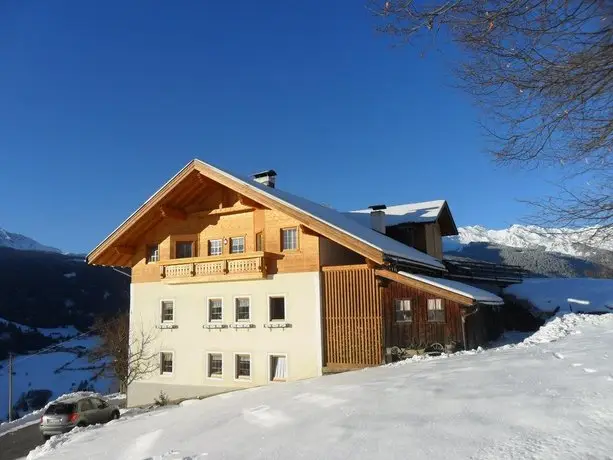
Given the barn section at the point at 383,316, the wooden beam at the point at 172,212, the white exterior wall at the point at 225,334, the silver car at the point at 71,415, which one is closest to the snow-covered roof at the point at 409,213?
the barn section at the point at 383,316

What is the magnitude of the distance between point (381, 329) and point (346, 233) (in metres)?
3.92

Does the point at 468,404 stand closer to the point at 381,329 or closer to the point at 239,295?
the point at 381,329

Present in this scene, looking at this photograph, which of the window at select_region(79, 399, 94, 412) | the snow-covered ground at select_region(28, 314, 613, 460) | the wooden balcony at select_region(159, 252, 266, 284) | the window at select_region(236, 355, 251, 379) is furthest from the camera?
the window at select_region(236, 355, 251, 379)

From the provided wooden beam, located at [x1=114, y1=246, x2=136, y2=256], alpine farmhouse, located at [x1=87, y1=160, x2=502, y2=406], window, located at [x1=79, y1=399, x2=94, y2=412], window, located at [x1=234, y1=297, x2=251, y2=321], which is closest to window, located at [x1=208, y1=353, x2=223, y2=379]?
alpine farmhouse, located at [x1=87, y1=160, x2=502, y2=406]

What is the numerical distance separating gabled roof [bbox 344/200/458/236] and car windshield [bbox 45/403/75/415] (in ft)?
56.9

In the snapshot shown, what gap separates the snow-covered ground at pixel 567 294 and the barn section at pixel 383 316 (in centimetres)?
1267

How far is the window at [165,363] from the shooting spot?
23031 millimetres

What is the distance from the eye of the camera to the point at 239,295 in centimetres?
2127

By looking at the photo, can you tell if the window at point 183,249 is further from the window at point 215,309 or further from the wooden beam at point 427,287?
the wooden beam at point 427,287

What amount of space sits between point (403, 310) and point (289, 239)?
5657mm

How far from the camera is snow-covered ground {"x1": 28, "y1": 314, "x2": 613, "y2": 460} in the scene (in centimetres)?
525

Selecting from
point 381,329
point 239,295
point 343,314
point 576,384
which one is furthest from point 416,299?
point 576,384

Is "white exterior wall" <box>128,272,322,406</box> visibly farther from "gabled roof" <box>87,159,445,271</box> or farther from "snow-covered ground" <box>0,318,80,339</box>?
"snow-covered ground" <box>0,318,80,339</box>

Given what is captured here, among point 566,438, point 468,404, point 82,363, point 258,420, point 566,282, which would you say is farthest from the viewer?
point 82,363
